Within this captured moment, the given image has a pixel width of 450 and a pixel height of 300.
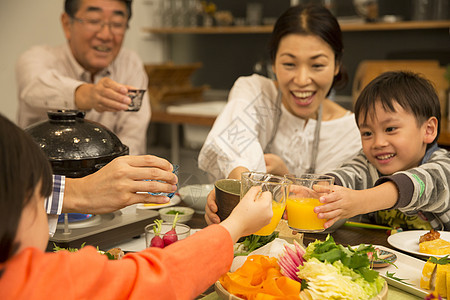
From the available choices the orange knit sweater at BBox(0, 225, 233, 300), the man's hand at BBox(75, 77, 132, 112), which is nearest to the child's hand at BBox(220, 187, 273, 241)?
the orange knit sweater at BBox(0, 225, 233, 300)

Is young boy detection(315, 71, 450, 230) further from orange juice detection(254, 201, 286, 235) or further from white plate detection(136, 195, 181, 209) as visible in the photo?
white plate detection(136, 195, 181, 209)

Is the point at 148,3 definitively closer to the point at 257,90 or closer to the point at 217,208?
→ the point at 257,90

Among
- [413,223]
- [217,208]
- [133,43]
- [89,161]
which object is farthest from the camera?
[133,43]

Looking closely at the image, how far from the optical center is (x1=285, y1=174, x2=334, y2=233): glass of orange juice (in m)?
1.24

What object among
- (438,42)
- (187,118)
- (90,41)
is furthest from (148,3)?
(438,42)

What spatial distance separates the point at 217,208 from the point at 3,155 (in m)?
0.67

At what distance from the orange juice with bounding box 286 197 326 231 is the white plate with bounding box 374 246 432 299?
0.18 meters

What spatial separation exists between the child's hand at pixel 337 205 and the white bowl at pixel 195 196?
540mm

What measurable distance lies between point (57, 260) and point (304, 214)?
26.8 inches

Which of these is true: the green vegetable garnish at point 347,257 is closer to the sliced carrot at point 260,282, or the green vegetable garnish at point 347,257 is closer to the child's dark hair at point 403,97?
the sliced carrot at point 260,282

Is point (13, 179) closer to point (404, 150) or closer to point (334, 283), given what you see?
point (334, 283)

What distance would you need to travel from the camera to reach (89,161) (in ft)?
4.73

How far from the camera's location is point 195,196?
1.72m

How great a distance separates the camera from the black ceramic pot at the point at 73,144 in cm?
142
